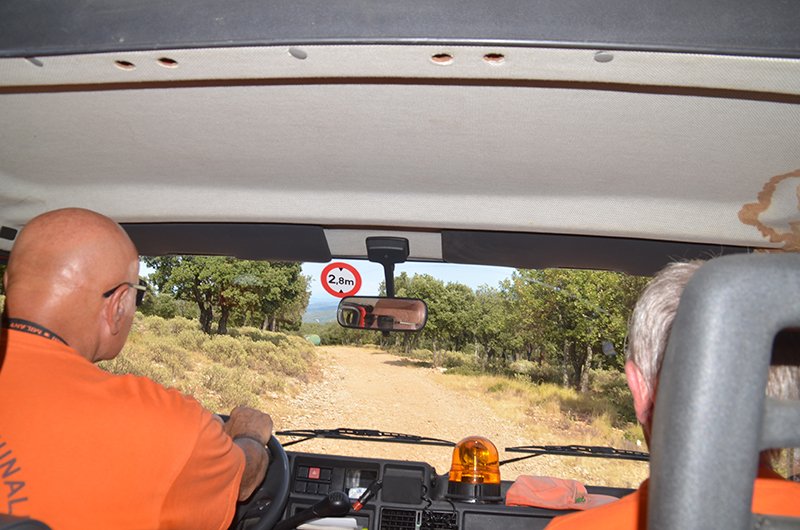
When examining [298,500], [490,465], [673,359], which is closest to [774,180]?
[490,465]

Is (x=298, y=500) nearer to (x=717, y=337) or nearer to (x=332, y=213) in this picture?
(x=332, y=213)

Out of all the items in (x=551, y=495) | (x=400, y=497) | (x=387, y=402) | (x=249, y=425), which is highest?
Result: (x=249, y=425)

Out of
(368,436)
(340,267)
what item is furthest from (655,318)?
(340,267)

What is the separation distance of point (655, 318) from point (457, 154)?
4.34 feet

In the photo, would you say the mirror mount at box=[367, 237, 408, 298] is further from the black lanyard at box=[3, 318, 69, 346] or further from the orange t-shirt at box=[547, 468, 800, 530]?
the orange t-shirt at box=[547, 468, 800, 530]

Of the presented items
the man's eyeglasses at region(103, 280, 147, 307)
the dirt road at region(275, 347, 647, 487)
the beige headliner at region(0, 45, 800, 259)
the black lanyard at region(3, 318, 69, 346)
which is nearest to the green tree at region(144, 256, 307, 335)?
the dirt road at region(275, 347, 647, 487)

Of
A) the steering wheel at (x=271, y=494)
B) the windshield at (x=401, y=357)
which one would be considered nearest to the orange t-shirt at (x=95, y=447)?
the steering wheel at (x=271, y=494)

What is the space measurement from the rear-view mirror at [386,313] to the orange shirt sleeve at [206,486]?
1635 millimetres

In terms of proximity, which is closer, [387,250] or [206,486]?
[206,486]

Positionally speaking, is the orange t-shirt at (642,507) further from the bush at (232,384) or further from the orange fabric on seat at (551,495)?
the bush at (232,384)

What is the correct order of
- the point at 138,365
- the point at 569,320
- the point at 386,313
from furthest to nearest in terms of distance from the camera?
1. the point at 569,320
2. the point at 138,365
3. the point at 386,313

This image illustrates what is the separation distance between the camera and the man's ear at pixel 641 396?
1.08 meters

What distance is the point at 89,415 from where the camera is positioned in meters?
1.59

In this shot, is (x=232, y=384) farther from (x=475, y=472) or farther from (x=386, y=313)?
(x=475, y=472)
